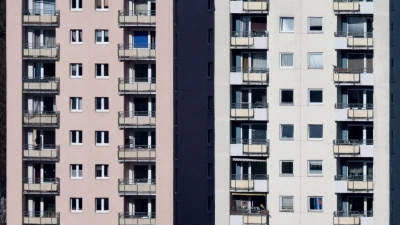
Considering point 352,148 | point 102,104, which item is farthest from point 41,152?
point 352,148

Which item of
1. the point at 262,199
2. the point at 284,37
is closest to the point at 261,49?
the point at 284,37

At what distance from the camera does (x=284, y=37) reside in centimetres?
10775

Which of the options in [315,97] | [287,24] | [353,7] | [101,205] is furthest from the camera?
[101,205]

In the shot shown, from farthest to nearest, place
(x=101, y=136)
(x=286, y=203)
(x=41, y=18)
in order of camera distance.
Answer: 1. (x=41, y=18)
2. (x=101, y=136)
3. (x=286, y=203)

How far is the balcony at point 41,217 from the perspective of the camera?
379 feet

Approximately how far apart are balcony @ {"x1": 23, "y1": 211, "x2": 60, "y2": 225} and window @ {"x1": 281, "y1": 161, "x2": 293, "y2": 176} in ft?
56.3

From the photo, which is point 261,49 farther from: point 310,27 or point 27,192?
point 27,192

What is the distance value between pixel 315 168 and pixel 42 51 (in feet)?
69.6

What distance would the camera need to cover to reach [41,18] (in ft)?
380

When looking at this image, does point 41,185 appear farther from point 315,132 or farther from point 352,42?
point 352,42

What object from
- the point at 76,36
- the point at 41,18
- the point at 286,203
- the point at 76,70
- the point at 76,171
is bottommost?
the point at 286,203

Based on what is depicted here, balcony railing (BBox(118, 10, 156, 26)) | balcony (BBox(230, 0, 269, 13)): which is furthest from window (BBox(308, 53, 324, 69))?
balcony railing (BBox(118, 10, 156, 26))

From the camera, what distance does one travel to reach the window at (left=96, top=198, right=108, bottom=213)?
378 feet
